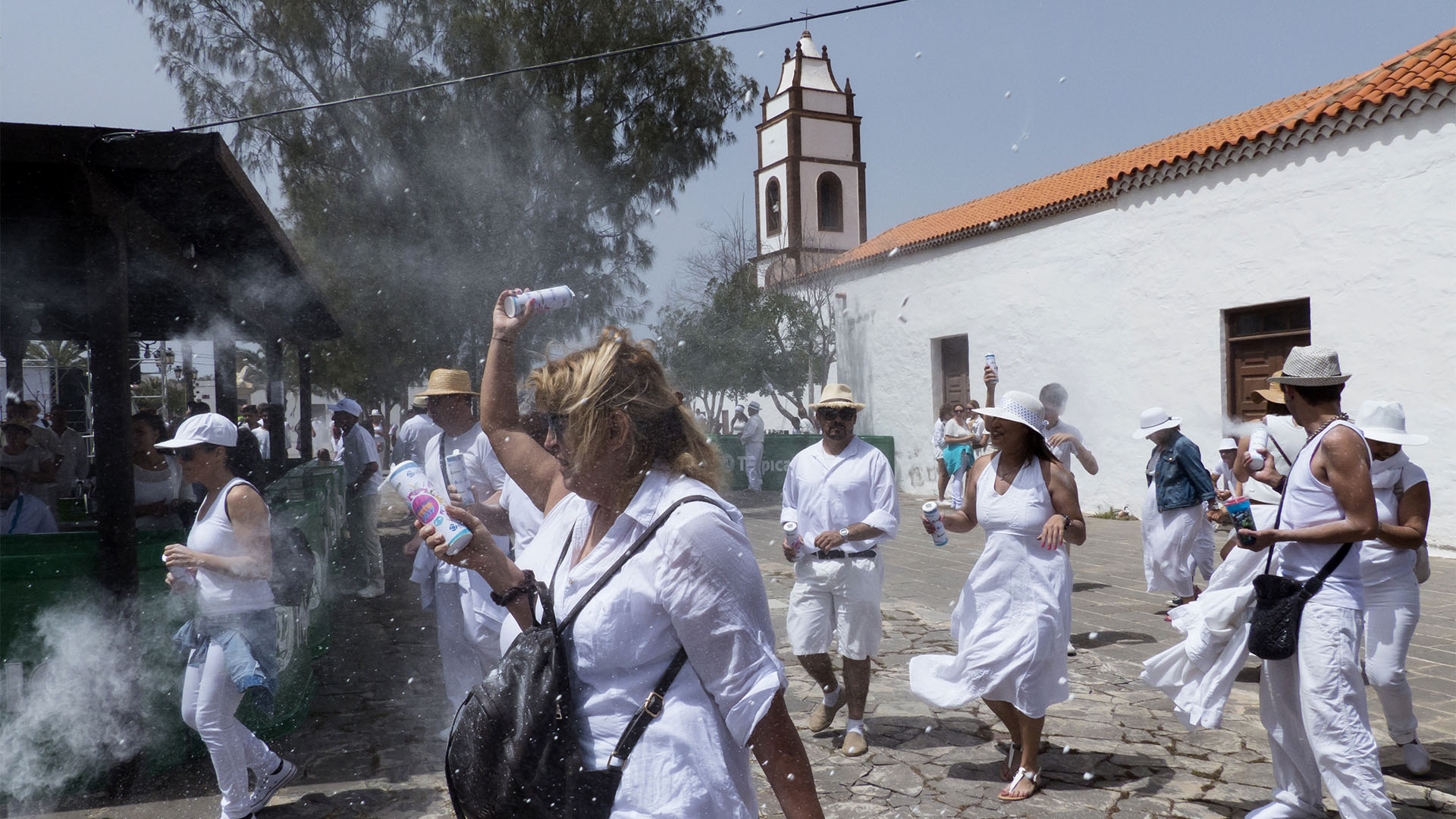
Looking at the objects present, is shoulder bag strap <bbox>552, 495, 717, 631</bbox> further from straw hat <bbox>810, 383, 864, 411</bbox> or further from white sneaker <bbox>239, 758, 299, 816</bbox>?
straw hat <bbox>810, 383, 864, 411</bbox>

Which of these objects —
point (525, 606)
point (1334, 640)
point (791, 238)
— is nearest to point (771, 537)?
point (1334, 640)

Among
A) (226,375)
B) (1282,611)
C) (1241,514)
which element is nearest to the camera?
(1282,611)

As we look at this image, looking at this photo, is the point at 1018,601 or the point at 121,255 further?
the point at 121,255

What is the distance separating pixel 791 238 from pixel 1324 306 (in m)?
16.7

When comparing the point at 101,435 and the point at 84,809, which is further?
the point at 101,435

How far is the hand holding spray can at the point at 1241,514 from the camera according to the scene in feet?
11.9

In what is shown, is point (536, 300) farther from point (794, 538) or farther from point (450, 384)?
point (794, 538)

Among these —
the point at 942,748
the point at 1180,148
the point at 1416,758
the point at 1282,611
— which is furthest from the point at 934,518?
the point at 1180,148

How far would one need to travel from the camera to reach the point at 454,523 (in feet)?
6.91

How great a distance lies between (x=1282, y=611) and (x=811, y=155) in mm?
31585

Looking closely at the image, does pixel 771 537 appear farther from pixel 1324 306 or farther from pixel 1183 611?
pixel 1183 611

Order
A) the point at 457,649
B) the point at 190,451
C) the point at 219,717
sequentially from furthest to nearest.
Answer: the point at 457,649
the point at 190,451
the point at 219,717

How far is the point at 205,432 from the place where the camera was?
4020 millimetres

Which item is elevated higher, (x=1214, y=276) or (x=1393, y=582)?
(x=1214, y=276)
